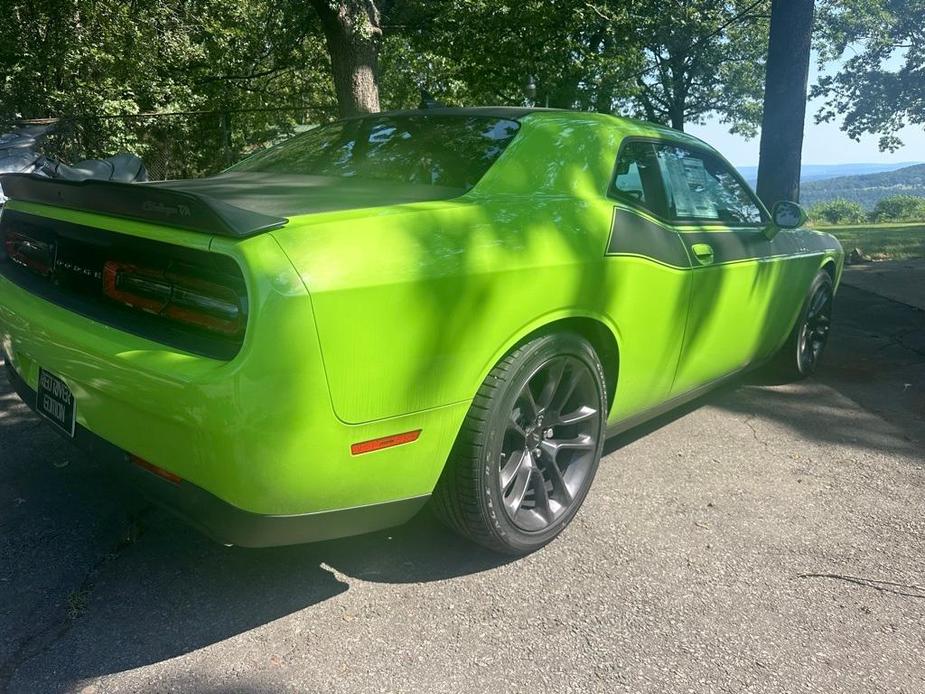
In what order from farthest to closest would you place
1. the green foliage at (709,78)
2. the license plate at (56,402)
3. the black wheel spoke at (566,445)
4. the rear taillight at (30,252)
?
the green foliage at (709,78)
the black wheel spoke at (566,445)
the rear taillight at (30,252)
the license plate at (56,402)

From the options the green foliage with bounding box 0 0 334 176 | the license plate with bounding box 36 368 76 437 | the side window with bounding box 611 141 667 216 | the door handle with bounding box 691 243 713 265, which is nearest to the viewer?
the license plate with bounding box 36 368 76 437

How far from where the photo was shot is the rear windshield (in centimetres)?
274

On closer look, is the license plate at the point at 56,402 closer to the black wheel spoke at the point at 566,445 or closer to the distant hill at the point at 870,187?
the black wheel spoke at the point at 566,445

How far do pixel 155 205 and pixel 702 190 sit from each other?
252 cm

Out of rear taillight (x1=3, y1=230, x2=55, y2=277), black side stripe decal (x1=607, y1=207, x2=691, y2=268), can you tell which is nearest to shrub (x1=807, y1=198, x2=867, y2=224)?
black side stripe decal (x1=607, y1=207, x2=691, y2=268)

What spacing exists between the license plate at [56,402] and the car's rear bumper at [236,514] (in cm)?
6

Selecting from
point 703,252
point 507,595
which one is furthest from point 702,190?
point 507,595

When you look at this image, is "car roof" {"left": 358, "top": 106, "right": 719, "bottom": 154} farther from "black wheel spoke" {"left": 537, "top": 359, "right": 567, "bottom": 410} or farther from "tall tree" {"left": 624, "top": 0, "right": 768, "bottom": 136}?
"tall tree" {"left": 624, "top": 0, "right": 768, "bottom": 136}

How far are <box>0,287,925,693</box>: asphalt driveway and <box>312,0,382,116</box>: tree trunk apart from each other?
673 centimetres

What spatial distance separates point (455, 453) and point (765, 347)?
8.20 ft

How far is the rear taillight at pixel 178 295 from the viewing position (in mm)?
1937

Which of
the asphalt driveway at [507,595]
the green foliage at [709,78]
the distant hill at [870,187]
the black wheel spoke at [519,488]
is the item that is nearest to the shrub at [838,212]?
the distant hill at [870,187]

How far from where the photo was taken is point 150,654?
206cm

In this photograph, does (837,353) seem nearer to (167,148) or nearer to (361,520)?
(361,520)
